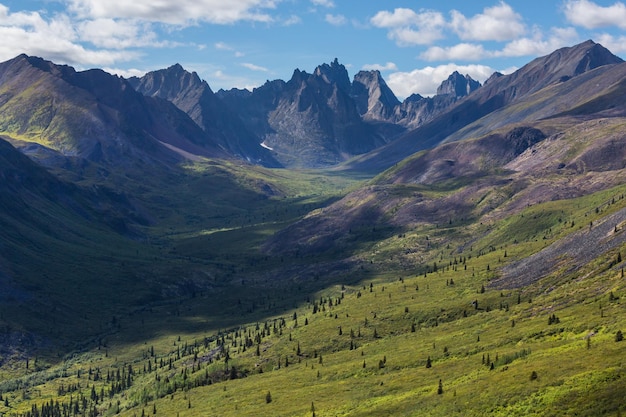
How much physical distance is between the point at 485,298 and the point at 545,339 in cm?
6210

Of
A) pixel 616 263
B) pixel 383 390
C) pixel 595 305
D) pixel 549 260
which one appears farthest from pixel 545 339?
pixel 549 260

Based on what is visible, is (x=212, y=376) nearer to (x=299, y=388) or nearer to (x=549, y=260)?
(x=299, y=388)

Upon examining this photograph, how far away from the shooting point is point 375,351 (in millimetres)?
160500

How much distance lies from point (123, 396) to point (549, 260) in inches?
4931

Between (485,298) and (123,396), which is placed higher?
(485,298)

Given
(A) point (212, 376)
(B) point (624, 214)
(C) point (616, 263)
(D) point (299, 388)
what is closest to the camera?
(D) point (299, 388)

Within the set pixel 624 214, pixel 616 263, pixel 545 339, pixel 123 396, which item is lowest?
pixel 123 396

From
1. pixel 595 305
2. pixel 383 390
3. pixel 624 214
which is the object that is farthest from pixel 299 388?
pixel 624 214

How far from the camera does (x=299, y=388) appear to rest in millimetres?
140000

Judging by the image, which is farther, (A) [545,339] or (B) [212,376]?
(B) [212,376]

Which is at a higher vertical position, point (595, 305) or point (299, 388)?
point (595, 305)

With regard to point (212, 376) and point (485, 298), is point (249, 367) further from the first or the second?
point (485, 298)

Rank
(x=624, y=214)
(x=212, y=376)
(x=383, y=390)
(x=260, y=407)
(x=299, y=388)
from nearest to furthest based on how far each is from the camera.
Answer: (x=383, y=390) < (x=260, y=407) < (x=299, y=388) < (x=212, y=376) < (x=624, y=214)

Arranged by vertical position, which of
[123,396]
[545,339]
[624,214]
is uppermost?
[624,214]
